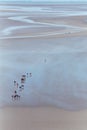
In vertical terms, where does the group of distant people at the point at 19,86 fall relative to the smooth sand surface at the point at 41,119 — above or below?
above

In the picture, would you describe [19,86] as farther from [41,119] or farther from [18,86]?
[41,119]

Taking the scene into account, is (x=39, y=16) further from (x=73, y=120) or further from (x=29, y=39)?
(x=73, y=120)

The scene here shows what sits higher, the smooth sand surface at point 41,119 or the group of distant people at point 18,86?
the group of distant people at point 18,86

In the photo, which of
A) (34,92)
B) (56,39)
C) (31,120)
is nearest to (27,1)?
(56,39)

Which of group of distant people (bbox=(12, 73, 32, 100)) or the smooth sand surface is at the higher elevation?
group of distant people (bbox=(12, 73, 32, 100))

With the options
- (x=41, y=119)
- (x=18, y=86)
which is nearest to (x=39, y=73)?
(x=18, y=86)

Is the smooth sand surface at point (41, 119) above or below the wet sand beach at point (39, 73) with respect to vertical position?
below

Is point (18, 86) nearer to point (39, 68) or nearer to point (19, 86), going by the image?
point (19, 86)

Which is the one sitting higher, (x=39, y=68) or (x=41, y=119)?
(x=39, y=68)
